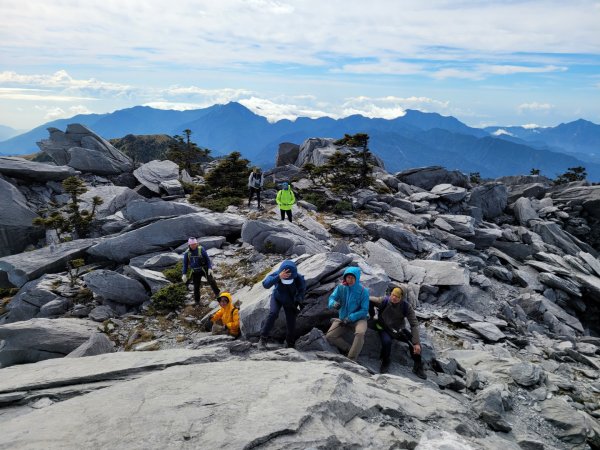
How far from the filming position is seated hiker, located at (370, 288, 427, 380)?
451 inches

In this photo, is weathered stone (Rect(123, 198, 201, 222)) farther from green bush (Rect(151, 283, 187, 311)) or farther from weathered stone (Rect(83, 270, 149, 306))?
green bush (Rect(151, 283, 187, 311))

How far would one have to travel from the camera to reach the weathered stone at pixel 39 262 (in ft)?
67.6

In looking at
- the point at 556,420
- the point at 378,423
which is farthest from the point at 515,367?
the point at 378,423

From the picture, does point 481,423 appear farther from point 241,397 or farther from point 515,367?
point 241,397

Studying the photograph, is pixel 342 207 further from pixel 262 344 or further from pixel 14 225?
pixel 14 225

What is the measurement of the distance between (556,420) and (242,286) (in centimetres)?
1322

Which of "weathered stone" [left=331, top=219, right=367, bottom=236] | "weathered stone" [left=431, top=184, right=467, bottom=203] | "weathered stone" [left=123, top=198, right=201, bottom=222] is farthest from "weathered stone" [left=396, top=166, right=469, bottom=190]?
"weathered stone" [left=123, top=198, right=201, bottom=222]

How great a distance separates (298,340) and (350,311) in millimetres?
2000

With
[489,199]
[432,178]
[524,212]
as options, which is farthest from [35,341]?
[432,178]

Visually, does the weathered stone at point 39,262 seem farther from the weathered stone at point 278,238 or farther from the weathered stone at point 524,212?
the weathered stone at point 524,212

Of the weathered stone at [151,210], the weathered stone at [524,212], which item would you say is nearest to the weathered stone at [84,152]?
the weathered stone at [151,210]

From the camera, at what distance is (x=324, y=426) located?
261 inches

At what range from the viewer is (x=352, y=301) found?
11.5 m

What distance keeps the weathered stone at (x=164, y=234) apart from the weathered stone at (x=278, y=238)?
7.06 ft
